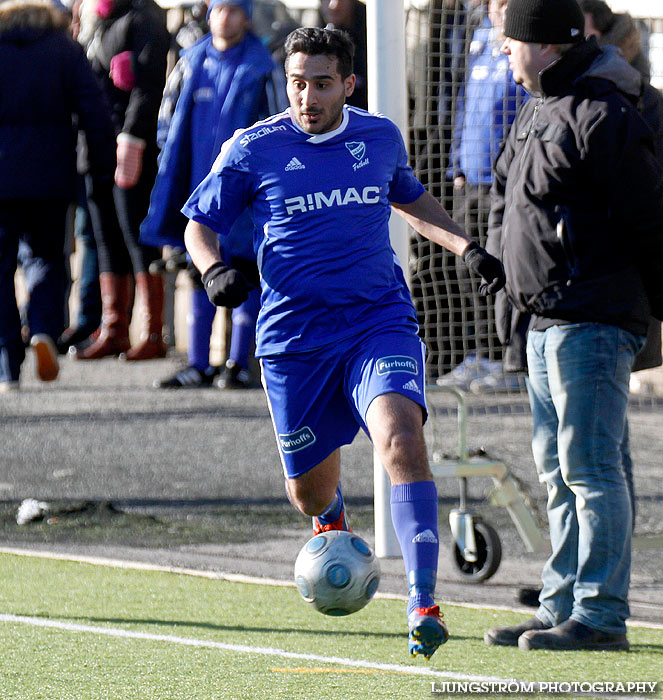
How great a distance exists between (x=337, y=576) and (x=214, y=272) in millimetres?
1159

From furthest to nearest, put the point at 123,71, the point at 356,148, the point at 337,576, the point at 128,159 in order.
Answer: the point at 123,71 → the point at 128,159 → the point at 356,148 → the point at 337,576

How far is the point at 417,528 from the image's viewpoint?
5.52 metres

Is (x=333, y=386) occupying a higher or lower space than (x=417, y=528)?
higher

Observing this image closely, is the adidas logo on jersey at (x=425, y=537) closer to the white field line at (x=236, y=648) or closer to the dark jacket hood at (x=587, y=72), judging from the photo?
the white field line at (x=236, y=648)

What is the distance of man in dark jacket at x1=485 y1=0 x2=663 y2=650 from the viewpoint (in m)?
6.20

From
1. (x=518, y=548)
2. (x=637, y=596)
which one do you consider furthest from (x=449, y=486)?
(x=637, y=596)

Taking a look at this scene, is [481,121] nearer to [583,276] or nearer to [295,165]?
[583,276]

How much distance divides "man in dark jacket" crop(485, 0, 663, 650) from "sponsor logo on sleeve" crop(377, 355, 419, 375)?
0.74m

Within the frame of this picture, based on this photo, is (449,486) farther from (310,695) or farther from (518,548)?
(310,695)

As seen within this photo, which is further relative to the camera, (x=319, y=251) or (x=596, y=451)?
(x=596, y=451)

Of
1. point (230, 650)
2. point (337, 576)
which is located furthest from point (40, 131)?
point (337, 576)

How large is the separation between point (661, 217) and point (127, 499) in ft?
14.8

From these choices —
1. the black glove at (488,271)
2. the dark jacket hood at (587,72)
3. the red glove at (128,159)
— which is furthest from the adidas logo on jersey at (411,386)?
the red glove at (128,159)

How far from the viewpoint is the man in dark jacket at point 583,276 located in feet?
20.3
